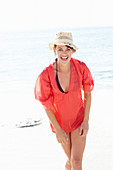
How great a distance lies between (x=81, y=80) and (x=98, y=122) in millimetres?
2475

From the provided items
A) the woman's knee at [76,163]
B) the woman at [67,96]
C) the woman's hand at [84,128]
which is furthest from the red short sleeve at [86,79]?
the woman's knee at [76,163]

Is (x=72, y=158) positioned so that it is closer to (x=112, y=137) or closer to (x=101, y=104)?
(x=112, y=137)

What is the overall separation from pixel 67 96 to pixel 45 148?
5.49 feet

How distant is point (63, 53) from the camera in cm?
268

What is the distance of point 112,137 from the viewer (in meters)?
4.44

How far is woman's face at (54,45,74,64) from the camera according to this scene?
2.68 m

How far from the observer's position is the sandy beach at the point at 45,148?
376 centimetres

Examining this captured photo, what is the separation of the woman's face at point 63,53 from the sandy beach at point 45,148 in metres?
1.52

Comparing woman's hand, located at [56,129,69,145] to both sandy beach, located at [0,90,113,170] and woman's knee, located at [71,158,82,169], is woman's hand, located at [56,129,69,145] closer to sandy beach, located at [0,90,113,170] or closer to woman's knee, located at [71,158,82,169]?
woman's knee, located at [71,158,82,169]

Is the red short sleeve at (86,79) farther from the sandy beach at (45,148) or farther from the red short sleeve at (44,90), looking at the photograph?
the sandy beach at (45,148)

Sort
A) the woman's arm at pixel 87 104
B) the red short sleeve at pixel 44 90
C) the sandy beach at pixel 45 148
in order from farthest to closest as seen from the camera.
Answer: the sandy beach at pixel 45 148 → the woman's arm at pixel 87 104 → the red short sleeve at pixel 44 90

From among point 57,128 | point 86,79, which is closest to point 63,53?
point 86,79

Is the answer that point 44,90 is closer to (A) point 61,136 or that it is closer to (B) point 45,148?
(A) point 61,136

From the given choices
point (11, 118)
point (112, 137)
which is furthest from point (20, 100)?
point (112, 137)
